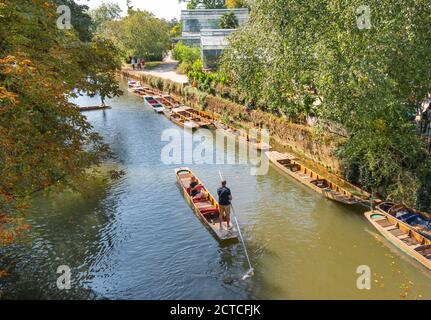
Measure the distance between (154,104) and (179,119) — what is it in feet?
27.2

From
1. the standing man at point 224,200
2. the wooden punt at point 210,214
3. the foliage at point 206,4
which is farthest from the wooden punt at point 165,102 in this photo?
the foliage at point 206,4

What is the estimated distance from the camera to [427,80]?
758 inches

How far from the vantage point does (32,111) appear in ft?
47.1

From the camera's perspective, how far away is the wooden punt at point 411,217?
17.6m

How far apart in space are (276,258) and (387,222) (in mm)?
5670

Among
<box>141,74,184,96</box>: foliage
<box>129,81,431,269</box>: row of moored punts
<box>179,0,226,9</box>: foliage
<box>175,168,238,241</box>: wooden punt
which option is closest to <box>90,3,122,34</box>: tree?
<box>179,0,226,9</box>: foliage

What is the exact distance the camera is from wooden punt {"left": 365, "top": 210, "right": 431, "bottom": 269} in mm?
15900

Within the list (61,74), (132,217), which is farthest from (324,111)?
(61,74)

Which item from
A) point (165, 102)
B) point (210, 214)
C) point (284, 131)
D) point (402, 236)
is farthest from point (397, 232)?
point (165, 102)

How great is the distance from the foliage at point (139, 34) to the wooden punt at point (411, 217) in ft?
202

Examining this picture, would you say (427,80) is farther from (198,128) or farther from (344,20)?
(198,128)

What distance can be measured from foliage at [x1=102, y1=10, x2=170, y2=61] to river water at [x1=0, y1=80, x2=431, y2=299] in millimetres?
51719

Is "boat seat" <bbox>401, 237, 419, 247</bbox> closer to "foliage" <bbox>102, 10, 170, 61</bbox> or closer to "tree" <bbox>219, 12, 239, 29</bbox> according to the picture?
"tree" <bbox>219, 12, 239, 29</bbox>

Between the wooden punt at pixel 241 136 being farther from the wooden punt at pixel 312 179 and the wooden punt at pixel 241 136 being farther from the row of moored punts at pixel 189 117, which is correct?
the wooden punt at pixel 312 179
